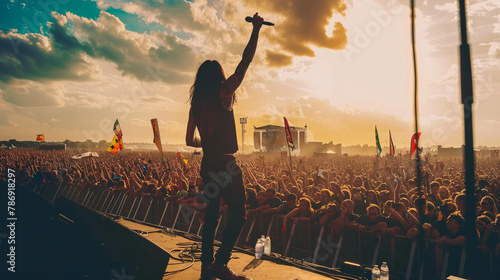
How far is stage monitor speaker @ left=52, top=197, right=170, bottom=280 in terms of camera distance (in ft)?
6.75

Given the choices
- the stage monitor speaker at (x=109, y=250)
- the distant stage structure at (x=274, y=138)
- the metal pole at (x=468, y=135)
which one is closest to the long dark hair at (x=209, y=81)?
the stage monitor speaker at (x=109, y=250)

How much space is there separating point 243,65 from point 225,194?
4.05 ft

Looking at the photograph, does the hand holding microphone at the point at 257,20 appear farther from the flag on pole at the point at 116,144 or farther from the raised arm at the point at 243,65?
the flag on pole at the point at 116,144

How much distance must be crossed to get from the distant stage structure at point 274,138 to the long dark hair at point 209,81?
4779 centimetres

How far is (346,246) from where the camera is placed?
6.56 metres

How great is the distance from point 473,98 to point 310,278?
2430mm

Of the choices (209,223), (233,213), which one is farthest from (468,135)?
(209,223)

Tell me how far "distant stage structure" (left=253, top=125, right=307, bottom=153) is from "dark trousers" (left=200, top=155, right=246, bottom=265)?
47788 mm

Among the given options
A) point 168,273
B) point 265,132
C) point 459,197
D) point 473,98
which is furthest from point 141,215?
point 265,132

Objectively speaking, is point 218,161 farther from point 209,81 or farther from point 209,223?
point 209,81

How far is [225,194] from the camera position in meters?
2.99

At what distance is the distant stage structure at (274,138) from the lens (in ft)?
171

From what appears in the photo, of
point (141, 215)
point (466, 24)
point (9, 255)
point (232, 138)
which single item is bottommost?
point (141, 215)

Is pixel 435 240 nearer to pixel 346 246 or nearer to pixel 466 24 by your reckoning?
pixel 346 246
